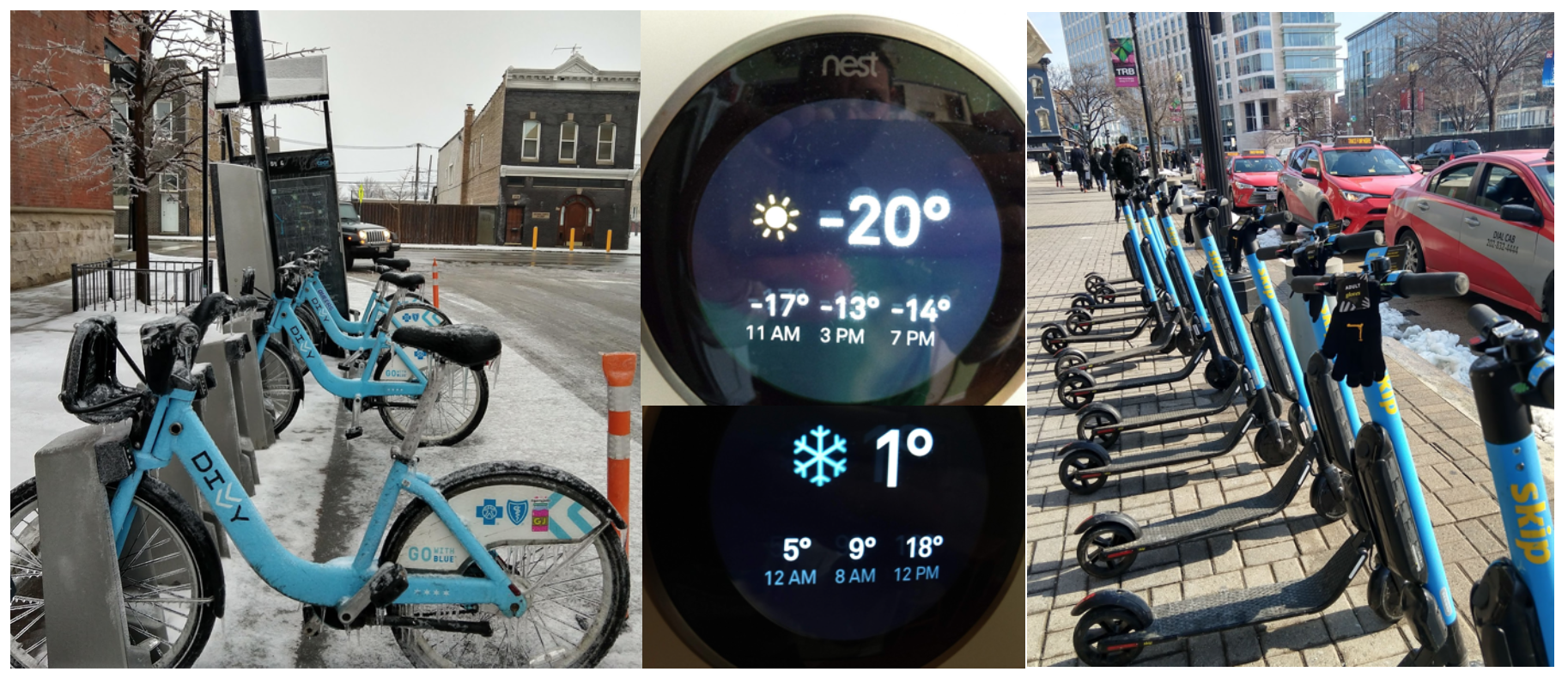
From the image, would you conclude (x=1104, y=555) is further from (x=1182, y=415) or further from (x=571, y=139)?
(x=571, y=139)

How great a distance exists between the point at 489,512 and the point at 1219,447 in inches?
95.1

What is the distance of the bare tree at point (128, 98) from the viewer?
557cm

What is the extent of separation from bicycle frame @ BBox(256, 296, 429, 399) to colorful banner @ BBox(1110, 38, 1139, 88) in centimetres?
279

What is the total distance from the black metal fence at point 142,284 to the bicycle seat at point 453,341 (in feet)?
15.5

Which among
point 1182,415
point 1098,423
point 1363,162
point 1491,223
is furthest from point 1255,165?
point 1098,423

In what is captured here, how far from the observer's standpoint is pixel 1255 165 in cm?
1151

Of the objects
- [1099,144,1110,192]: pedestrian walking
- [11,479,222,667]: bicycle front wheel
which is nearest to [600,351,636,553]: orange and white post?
[11,479,222,667]: bicycle front wheel

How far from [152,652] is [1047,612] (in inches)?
78.2

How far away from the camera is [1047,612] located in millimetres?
2412

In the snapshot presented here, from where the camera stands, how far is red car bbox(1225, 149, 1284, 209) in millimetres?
10266

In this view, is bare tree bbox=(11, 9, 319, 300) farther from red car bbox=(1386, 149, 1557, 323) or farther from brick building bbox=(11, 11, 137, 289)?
red car bbox=(1386, 149, 1557, 323)

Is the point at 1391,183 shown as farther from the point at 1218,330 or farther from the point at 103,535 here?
the point at 103,535

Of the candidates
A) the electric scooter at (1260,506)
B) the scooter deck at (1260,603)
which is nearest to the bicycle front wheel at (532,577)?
the scooter deck at (1260,603)
